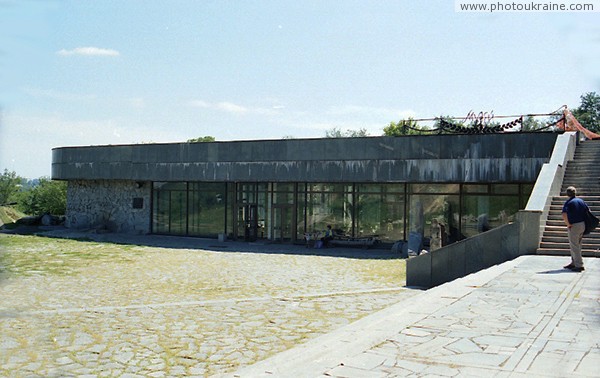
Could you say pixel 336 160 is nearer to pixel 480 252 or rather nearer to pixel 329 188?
pixel 329 188

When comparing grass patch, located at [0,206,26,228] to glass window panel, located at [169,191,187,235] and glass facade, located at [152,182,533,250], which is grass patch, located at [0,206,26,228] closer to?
glass facade, located at [152,182,533,250]

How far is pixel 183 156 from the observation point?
28.9 m

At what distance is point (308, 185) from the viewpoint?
90.3ft

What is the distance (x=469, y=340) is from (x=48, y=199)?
2079 inches

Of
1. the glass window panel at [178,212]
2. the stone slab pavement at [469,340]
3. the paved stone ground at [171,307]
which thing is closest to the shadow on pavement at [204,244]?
the glass window panel at [178,212]

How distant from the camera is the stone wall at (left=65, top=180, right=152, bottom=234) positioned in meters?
31.9

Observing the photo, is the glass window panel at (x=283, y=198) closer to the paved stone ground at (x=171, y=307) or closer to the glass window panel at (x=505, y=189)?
the paved stone ground at (x=171, y=307)

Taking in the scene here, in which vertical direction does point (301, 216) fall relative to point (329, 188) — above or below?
below

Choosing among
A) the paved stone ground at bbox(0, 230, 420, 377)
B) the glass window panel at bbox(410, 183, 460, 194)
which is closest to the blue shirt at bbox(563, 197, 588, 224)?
the paved stone ground at bbox(0, 230, 420, 377)

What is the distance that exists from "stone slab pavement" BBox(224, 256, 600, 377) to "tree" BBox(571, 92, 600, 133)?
184 feet

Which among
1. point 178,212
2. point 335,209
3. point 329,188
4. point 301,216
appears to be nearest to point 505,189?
point 335,209

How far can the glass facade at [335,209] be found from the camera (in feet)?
79.3

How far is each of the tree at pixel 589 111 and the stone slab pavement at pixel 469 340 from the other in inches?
2202

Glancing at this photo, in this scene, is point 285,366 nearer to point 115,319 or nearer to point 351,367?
point 351,367
